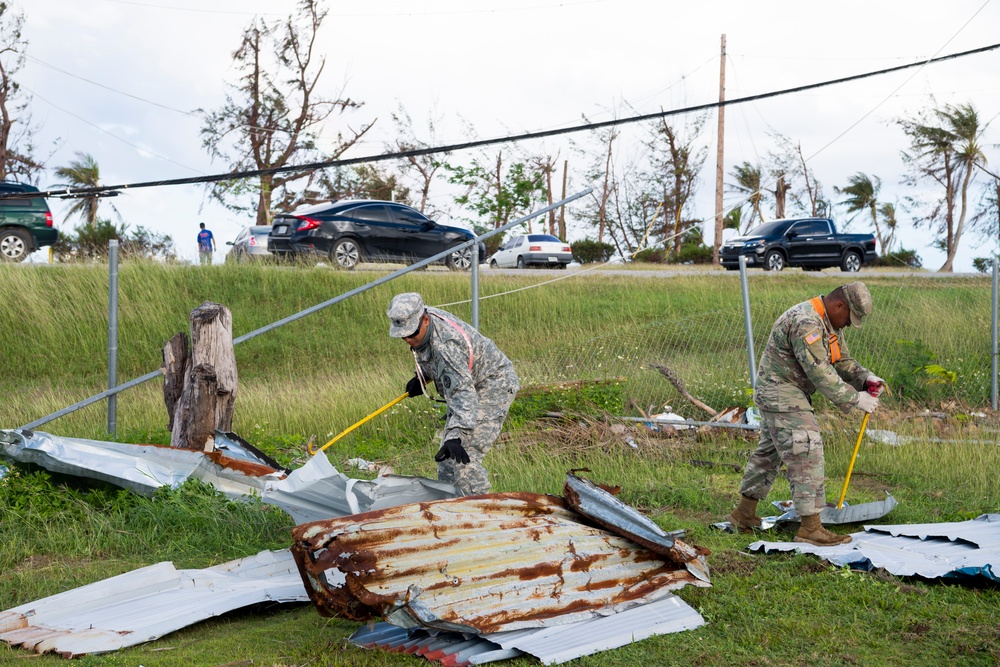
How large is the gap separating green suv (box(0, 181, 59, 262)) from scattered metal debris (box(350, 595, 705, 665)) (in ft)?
46.8

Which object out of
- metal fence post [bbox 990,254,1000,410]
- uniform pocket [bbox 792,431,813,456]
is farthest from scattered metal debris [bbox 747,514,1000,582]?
metal fence post [bbox 990,254,1000,410]

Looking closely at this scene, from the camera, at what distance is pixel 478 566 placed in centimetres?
397

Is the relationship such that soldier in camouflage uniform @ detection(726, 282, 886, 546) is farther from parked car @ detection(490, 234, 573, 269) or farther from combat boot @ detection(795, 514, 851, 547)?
parked car @ detection(490, 234, 573, 269)

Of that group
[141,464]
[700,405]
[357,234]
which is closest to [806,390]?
[700,405]

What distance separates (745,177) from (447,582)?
1328 inches

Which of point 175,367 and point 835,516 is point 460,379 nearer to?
point 835,516

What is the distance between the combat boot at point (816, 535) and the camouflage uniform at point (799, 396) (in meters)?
0.06

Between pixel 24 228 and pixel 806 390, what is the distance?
1464 centimetres

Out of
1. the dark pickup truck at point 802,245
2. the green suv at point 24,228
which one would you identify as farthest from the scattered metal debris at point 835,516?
the dark pickup truck at point 802,245

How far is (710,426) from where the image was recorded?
337 inches

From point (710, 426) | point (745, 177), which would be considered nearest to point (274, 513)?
point (710, 426)

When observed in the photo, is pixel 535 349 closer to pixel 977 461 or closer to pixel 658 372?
pixel 658 372

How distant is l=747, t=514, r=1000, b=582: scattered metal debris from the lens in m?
4.52

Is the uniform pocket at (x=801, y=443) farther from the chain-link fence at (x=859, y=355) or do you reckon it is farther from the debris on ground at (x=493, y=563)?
the chain-link fence at (x=859, y=355)
